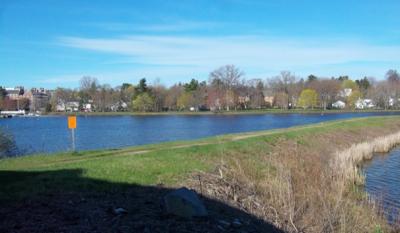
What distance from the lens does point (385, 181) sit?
78.9ft

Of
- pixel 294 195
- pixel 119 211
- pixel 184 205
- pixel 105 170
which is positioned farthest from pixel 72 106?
pixel 184 205

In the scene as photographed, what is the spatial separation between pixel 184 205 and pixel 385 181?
1725 cm

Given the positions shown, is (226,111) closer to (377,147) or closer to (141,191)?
(377,147)

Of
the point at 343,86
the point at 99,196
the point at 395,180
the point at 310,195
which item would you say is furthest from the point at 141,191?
the point at 343,86

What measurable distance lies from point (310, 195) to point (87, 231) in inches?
336

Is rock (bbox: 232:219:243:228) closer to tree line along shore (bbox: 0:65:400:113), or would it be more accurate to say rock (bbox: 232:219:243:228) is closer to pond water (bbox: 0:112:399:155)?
pond water (bbox: 0:112:399:155)

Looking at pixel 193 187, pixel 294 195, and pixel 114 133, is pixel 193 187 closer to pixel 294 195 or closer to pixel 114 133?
pixel 294 195

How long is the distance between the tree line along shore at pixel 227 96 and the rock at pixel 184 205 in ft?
431

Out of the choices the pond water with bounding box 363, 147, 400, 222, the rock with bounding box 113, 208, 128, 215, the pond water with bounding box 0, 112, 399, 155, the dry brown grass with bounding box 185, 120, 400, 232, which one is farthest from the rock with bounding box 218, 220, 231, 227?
the pond water with bounding box 0, 112, 399, 155

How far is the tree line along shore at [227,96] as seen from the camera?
145250mm

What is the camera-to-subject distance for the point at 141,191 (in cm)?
1266

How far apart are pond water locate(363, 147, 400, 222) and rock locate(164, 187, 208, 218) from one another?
834 centimetres

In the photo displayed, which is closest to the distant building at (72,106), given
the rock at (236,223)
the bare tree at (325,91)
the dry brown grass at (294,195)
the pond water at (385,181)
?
the bare tree at (325,91)

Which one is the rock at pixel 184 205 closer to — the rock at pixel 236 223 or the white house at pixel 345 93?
the rock at pixel 236 223
